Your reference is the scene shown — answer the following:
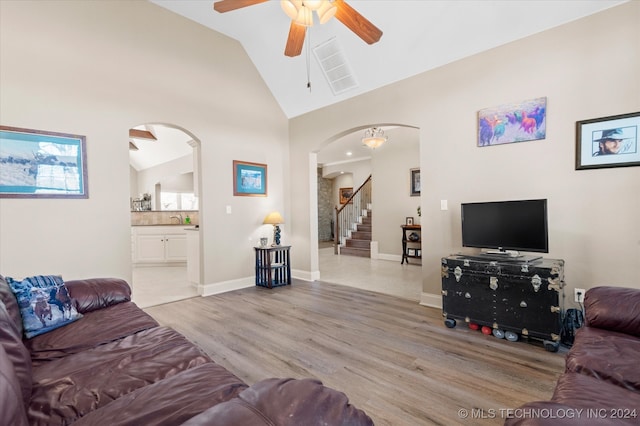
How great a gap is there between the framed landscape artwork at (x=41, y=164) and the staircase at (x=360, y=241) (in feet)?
20.5

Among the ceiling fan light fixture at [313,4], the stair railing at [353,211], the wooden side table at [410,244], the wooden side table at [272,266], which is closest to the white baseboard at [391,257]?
the wooden side table at [410,244]

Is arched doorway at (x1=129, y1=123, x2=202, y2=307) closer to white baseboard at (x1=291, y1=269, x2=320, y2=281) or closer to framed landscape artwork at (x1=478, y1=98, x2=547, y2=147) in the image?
white baseboard at (x1=291, y1=269, x2=320, y2=281)

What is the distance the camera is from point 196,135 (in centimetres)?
428

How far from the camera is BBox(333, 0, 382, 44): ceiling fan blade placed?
2.54m

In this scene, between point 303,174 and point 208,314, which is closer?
point 208,314

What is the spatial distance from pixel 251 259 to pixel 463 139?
3.60 m

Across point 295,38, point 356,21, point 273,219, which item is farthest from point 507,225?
point 273,219

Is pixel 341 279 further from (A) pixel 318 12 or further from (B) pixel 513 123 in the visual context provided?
(A) pixel 318 12

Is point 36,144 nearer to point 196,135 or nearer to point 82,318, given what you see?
point 196,135

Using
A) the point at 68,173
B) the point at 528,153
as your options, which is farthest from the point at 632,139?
the point at 68,173

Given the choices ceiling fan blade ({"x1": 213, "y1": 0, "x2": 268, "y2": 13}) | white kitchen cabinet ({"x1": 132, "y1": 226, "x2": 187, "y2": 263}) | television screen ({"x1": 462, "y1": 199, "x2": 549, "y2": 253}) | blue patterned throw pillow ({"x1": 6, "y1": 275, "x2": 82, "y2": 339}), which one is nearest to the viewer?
→ blue patterned throw pillow ({"x1": 6, "y1": 275, "x2": 82, "y2": 339})

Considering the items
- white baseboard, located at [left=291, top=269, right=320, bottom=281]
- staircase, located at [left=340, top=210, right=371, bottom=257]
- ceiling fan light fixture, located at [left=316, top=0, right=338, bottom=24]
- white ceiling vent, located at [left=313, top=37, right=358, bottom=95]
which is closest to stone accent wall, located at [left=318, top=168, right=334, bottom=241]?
staircase, located at [left=340, top=210, right=371, bottom=257]

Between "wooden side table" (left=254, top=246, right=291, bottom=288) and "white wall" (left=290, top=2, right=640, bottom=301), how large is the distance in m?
2.24

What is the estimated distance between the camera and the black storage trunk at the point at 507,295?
248 cm
